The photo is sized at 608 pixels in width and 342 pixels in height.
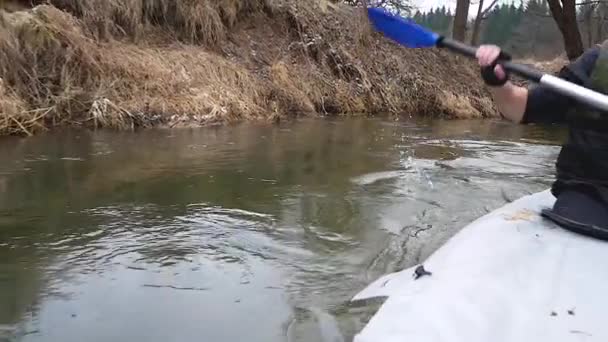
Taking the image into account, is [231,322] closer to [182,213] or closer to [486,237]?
[486,237]

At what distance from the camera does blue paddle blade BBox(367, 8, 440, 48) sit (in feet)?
10.2

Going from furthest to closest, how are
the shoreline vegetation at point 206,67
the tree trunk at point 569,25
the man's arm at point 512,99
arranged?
the tree trunk at point 569,25 < the shoreline vegetation at point 206,67 < the man's arm at point 512,99

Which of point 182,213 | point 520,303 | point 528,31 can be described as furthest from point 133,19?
point 528,31

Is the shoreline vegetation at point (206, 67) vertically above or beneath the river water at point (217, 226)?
above

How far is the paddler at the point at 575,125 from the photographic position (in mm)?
2184

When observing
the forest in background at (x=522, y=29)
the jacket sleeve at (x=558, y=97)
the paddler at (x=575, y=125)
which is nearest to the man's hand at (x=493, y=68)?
the paddler at (x=575, y=125)

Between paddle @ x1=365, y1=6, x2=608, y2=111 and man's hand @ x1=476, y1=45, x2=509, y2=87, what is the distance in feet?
0.11

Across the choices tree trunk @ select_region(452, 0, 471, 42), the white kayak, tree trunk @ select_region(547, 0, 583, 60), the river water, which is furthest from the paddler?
tree trunk @ select_region(452, 0, 471, 42)

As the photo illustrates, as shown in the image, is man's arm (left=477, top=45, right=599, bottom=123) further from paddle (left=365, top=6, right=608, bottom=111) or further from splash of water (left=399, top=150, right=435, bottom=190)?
splash of water (left=399, top=150, right=435, bottom=190)

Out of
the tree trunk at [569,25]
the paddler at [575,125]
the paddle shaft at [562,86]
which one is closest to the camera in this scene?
the paddle shaft at [562,86]

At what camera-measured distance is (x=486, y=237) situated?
83.4 inches

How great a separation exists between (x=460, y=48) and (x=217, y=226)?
1.43 meters

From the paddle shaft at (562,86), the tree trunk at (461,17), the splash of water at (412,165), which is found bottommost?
the splash of water at (412,165)

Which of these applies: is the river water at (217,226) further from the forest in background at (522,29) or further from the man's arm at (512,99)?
the forest in background at (522,29)
